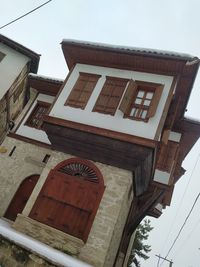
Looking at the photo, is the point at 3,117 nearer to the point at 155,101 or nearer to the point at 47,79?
the point at 47,79

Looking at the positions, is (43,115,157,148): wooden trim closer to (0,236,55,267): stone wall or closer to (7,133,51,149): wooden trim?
(7,133,51,149): wooden trim

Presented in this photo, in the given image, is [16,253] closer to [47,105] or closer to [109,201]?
[109,201]

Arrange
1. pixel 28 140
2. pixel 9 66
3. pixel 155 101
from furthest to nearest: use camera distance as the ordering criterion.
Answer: pixel 9 66, pixel 28 140, pixel 155 101

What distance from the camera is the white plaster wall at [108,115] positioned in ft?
29.0

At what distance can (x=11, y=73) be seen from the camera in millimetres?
15562

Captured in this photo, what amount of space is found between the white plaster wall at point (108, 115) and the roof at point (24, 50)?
20.7ft

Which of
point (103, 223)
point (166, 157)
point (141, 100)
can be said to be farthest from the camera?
point (166, 157)

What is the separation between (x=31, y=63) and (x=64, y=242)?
12075 millimetres

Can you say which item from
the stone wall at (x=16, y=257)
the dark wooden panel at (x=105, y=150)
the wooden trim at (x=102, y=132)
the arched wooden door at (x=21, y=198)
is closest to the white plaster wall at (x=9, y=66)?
the arched wooden door at (x=21, y=198)

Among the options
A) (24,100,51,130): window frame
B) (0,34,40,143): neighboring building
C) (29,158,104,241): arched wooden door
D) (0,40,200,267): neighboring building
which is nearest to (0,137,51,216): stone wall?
(0,40,200,267): neighboring building

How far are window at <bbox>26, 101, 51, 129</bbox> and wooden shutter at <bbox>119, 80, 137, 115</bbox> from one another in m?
5.33

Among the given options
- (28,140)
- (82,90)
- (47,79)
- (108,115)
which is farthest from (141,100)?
(28,140)

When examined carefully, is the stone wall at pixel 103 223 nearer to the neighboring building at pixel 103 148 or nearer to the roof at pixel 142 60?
the neighboring building at pixel 103 148

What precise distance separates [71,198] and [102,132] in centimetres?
251
